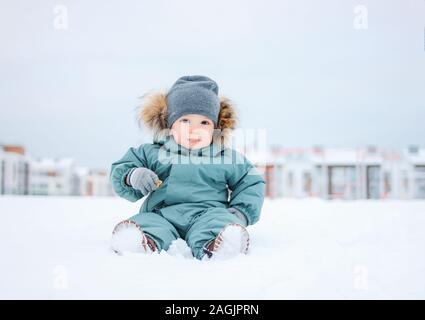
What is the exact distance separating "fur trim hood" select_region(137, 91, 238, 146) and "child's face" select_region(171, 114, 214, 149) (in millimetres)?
83

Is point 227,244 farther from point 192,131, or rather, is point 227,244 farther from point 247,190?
point 192,131

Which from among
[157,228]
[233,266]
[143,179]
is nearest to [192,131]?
[143,179]

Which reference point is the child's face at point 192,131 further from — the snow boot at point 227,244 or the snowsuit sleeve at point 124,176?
the snow boot at point 227,244

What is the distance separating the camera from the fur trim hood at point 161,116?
1.63 metres

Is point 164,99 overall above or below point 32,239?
above

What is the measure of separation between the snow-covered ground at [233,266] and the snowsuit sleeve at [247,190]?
3.8 inches

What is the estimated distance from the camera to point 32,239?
1.51 meters

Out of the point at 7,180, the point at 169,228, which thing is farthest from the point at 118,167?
the point at 7,180

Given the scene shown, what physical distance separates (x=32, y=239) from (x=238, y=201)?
2.03ft

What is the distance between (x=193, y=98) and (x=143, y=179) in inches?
11.6

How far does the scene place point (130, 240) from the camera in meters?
1.26

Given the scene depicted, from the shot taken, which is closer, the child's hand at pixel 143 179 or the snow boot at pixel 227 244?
the snow boot at pixel 227 244

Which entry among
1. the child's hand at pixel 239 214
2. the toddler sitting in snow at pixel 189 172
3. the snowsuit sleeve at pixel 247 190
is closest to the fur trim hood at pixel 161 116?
the toddler sitting in snow at pixel 189 172
